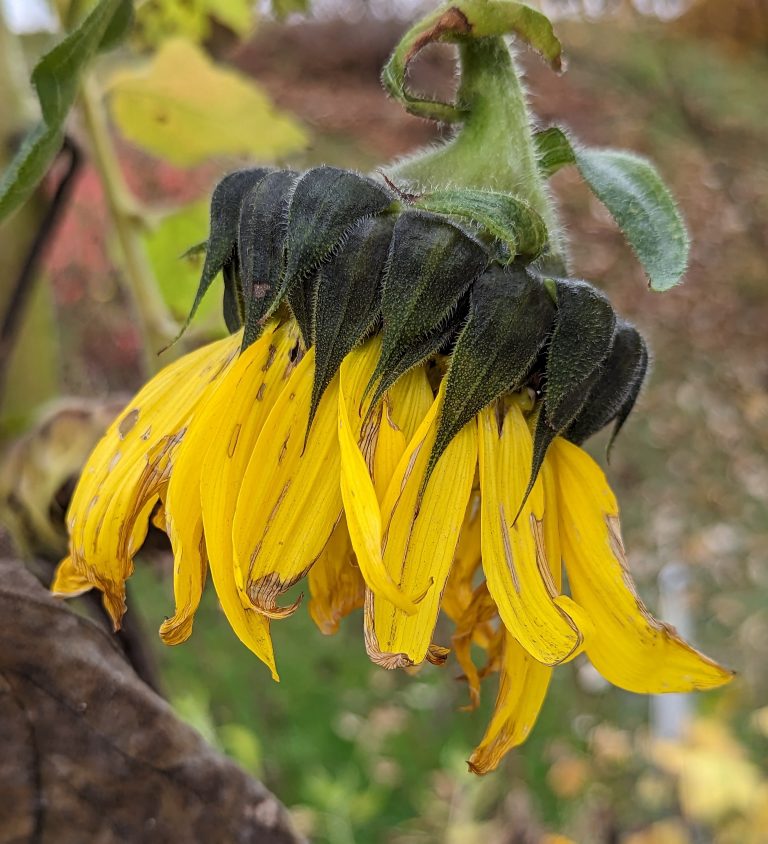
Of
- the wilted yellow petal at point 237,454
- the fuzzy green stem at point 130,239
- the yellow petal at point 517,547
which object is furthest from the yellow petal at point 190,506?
the fuzzy green stem at point 130,239

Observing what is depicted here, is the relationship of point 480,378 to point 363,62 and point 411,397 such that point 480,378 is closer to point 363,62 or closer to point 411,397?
point 411,397

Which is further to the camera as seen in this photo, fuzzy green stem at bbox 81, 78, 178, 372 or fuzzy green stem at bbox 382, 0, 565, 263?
fuzzy green stem at bbox 81, 78, 178, 372

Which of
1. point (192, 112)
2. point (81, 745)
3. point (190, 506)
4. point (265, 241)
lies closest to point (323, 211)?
point (265, 241)

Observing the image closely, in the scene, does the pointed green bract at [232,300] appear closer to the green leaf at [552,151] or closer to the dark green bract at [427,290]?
the dark green bract at [427,290]

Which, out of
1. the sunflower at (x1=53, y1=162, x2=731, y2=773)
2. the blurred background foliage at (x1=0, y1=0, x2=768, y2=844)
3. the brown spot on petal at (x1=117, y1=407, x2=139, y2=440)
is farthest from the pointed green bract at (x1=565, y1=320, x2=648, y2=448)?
the blurred background foliage at (x1=0, y1=0, x2=768, y2=844)

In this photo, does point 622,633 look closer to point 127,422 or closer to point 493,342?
point 493,342

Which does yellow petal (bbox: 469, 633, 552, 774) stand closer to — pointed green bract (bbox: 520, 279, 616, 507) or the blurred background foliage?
pointed green bract (bbox: 520, 279, 616, 507)
